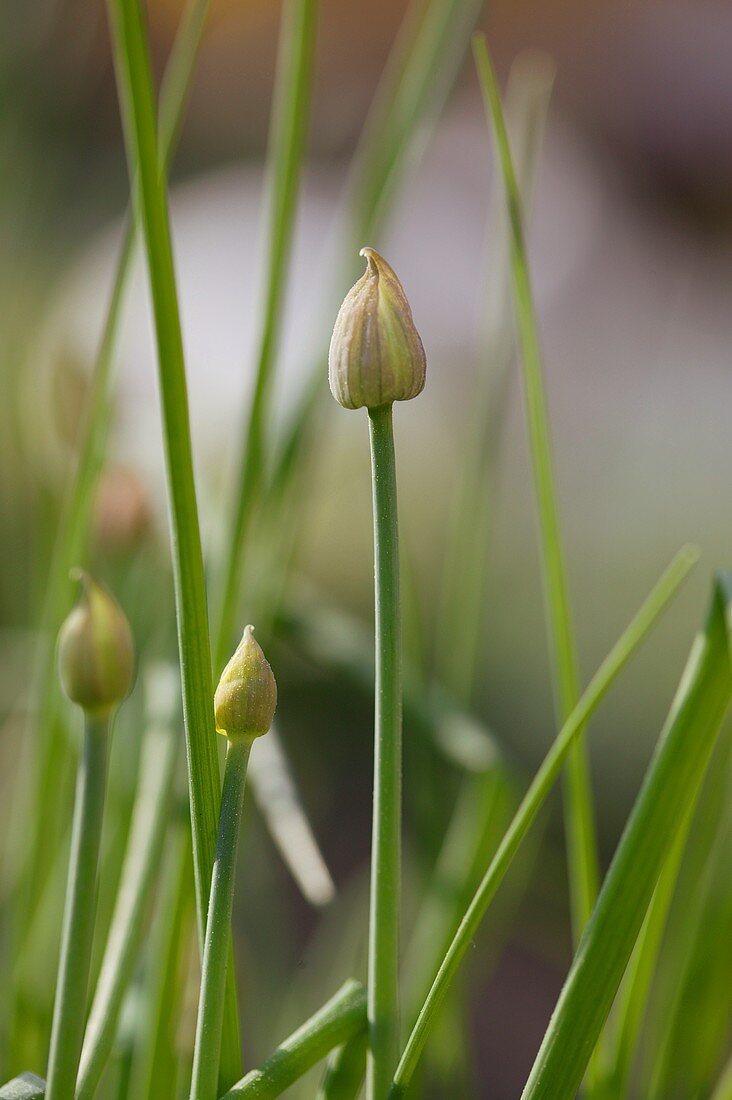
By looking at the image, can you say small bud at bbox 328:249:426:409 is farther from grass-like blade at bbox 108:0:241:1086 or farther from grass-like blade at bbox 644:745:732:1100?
grass-like blade at bbox 644:745:732:1100

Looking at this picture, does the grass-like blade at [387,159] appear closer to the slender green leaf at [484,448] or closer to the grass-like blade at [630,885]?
the slender green leaf at [484,448]

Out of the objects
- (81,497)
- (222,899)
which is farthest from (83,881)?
(81,497)

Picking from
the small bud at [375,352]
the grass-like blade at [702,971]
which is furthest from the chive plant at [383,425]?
the grass-like blade at [702,971]

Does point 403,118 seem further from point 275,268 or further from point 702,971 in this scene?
point 702,971

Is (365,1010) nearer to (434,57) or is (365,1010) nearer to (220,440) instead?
(434,57)

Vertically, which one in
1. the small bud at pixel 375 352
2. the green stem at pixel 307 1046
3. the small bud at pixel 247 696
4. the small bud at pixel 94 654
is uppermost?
the small bud at pixel 375 352

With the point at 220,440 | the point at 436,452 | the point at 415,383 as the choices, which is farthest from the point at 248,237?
the point at 415,383
